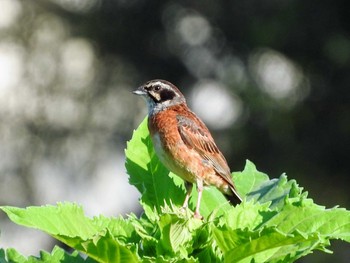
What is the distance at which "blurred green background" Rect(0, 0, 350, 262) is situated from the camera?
11.5m

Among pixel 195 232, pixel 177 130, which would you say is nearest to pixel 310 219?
pixel 195 232

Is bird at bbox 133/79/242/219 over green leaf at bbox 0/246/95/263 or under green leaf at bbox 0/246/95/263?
over

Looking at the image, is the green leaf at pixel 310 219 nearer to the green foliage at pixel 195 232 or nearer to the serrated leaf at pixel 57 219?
the green foliage at pixel 195 232

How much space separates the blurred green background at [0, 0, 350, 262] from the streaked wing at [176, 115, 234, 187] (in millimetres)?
6767

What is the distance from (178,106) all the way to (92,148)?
292 inches

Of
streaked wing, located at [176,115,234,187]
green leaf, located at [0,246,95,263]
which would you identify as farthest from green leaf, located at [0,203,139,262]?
streaked wing, located at [176,115,234,187]

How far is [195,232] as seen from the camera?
1839mm

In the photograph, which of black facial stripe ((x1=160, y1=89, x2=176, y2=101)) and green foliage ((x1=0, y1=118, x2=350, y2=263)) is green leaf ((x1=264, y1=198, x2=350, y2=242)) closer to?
green foliage ((x1=0, y1=118, x2=350, y2=263))

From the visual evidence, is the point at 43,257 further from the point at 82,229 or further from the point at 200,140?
the point at 200,140

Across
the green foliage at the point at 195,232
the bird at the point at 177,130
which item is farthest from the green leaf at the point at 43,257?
the bird at the point at 177,130

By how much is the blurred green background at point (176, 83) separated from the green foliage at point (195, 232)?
9.28 m

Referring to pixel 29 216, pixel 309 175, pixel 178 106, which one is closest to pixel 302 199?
pixel 29 216

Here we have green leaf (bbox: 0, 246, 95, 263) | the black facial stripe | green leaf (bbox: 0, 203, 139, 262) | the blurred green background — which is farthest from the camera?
the blurred green background

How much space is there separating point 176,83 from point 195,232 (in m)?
9.61
